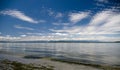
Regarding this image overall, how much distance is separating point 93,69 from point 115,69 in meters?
3.38

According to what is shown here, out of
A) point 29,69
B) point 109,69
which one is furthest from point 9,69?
point 109,69

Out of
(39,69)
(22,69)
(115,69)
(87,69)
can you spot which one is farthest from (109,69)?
(22,69)

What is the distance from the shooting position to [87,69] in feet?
77.4

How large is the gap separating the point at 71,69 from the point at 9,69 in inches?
337

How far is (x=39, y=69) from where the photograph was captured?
865 inches

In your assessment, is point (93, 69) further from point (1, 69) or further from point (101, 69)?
point (1, 69)

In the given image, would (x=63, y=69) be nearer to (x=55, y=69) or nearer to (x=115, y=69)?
(x=55, y=69)

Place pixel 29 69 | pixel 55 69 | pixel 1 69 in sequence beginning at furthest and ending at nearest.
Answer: pixel 55 69, pixel 29 69, pixel 1 69

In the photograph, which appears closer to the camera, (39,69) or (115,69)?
(39,69)

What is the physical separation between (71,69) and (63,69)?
48.4 inches

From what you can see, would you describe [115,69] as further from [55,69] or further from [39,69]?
[39,69]

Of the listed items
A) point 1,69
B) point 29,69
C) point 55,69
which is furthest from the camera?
point 55,69

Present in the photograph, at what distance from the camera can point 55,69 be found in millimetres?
22875

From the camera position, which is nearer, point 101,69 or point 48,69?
point 48,69
